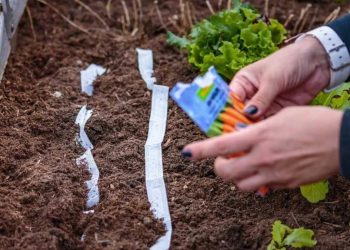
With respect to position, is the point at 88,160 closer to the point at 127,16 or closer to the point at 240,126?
the point at 240,126

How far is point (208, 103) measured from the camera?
1.89 metres

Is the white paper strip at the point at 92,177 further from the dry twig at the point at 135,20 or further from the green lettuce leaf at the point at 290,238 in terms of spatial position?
the dry twig at the point at 135,20

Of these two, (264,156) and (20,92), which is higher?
(264,156)

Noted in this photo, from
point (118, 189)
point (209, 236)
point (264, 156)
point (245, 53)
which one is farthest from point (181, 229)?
point (245, 53)

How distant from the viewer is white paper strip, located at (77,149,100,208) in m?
2.53

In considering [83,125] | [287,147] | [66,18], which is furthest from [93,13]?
[287,147]

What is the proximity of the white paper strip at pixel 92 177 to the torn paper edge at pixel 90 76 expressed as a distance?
1.72ft

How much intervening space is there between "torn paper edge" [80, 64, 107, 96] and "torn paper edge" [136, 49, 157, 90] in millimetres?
188

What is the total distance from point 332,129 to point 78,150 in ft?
4.17

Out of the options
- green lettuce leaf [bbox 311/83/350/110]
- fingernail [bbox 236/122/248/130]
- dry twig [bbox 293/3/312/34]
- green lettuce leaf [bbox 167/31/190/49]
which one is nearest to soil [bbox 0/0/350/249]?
green lettuce leaf [bbox 167/31/190/49]

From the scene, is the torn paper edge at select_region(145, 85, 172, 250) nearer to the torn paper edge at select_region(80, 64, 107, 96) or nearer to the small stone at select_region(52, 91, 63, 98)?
the torn paper edge at select_region(80, 64, 107, 96)

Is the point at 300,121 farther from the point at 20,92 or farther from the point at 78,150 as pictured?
the point at 20,92

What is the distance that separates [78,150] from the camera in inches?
111

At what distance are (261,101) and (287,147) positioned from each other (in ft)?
0.86
